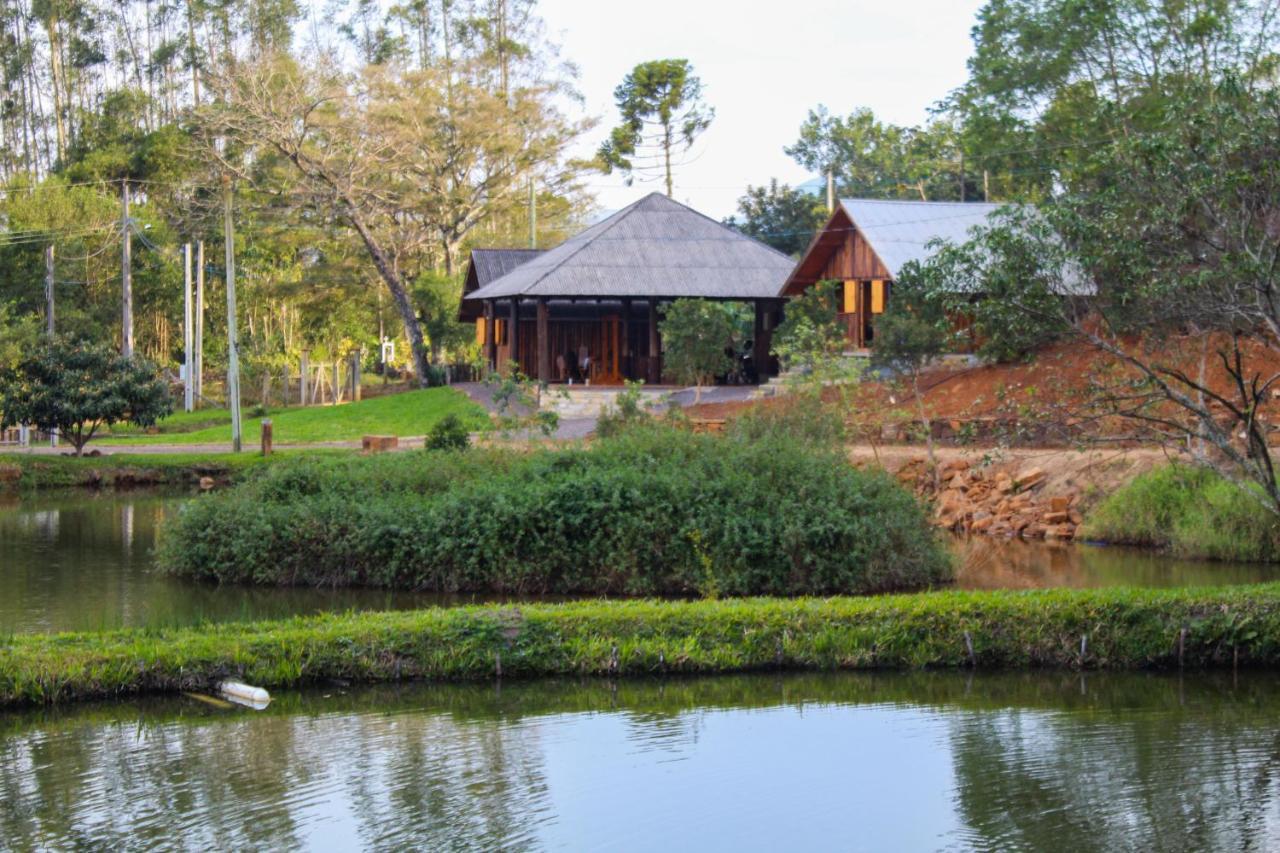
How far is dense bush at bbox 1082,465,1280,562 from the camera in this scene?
18.6m

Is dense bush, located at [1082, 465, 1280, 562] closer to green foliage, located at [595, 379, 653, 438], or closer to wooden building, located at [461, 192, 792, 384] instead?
green foliage, located at [595, 379, 653, 438]

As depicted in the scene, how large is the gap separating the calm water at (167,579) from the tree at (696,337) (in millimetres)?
13395

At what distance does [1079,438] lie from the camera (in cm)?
1386

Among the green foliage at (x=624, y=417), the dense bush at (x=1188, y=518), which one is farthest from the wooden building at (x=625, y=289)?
the dense bush at (x=1188, y=518)

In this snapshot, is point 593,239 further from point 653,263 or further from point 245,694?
point 245,694

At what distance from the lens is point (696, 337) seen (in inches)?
1351

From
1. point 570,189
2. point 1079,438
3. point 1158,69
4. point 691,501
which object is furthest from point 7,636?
point 570,189

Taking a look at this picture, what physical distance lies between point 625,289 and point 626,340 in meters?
2.50

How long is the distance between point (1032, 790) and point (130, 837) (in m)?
5.23

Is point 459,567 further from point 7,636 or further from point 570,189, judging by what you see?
point 570,189

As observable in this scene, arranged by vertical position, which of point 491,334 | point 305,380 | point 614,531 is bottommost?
point 614,531

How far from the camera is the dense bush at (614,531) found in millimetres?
15945

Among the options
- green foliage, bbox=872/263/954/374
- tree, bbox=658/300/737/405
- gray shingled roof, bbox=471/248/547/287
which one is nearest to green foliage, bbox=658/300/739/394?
tree, bbox=658/300/737/405

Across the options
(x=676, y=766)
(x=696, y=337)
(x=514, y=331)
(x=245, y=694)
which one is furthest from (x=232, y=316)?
(x=676, y=766)
